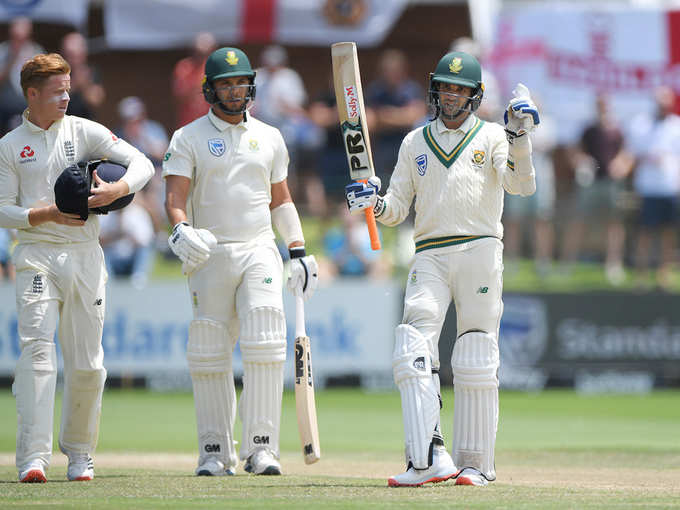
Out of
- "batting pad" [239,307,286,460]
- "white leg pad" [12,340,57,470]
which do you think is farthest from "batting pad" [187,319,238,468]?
"white leg pad" [12,340,57,470]

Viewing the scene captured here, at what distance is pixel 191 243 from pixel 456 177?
5.29ft

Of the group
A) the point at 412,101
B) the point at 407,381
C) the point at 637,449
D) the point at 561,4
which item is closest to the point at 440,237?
the point at 407,381

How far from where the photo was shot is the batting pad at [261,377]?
751 centimetres

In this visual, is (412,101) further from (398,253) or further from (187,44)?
(187,44)

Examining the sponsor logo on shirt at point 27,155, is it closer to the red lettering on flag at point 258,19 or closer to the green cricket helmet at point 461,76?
the green cricket helmet at point 461,76

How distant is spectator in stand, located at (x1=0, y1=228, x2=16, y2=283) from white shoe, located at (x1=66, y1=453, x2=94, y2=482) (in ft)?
18.5

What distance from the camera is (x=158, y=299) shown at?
14.6 meters

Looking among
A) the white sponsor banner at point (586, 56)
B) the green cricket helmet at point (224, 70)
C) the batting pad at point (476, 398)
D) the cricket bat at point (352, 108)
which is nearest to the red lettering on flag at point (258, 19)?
the white sponsor banner at point (586, 56)

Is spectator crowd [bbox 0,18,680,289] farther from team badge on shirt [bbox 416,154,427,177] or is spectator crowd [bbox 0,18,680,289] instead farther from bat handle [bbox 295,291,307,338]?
team badge on shirt [bbox 416,154,427,177]

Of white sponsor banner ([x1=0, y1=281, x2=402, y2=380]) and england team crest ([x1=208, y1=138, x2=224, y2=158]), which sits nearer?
england team crest ([x1=208, y1=138, x2=224, y2=158])

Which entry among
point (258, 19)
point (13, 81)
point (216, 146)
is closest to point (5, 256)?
point (13, 81)

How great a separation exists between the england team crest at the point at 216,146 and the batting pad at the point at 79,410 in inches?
59.5

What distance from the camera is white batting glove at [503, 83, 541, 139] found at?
671cm

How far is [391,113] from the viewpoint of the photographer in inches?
630
